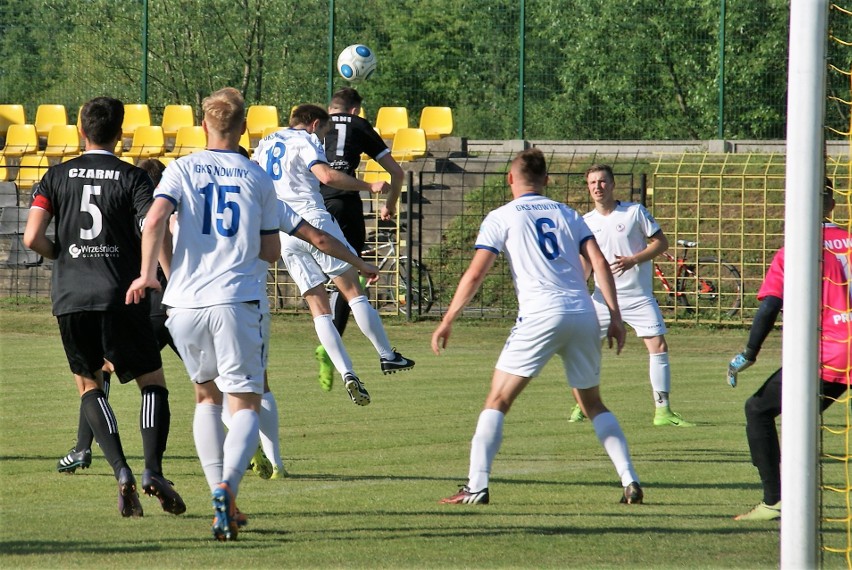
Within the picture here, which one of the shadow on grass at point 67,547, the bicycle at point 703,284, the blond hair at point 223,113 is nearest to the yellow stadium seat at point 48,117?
the bicycle at point 703,284

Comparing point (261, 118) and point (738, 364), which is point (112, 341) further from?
point (261, 118)

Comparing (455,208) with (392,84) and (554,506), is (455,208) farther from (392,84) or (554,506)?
(554,506)

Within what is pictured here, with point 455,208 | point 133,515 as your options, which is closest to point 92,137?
point 133,515

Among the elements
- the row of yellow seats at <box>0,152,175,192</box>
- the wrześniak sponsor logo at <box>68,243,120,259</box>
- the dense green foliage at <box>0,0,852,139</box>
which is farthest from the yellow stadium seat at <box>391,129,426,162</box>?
the wrześniak sponsor logo at <box>68,243,120,259</box>

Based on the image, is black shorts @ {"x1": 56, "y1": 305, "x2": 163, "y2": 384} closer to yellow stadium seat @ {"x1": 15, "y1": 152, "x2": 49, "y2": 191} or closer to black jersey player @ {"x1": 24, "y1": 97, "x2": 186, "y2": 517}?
black jersey player @ {"x1": 24, "y1": 97, "x2": 186, "y2": 517}

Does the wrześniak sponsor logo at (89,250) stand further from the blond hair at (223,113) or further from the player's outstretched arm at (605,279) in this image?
the player's outstretched arm at (605,279)

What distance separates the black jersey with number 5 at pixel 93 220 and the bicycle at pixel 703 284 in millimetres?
15103

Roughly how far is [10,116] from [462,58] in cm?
1054

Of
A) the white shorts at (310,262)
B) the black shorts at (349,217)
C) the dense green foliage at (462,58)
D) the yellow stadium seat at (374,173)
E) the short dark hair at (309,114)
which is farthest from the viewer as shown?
the dense green foliage at (462,58)

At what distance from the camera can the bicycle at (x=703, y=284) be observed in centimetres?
2105

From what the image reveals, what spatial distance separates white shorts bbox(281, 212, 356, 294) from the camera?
32.8 feet

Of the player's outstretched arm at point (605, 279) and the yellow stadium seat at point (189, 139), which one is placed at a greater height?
the yellow stadium seat at point (189, 139)

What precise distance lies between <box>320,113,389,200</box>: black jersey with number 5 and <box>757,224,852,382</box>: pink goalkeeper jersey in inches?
187

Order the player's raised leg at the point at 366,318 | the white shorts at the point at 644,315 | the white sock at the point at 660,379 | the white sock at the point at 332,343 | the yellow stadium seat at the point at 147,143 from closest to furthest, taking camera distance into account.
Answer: the white sock at the point at 332,343
the player's raised leg at the point at 366,318
the white sock at the point at 660,379
the white shorts at the point at 644,315
the yellow stadium seat at the point at 147,143
